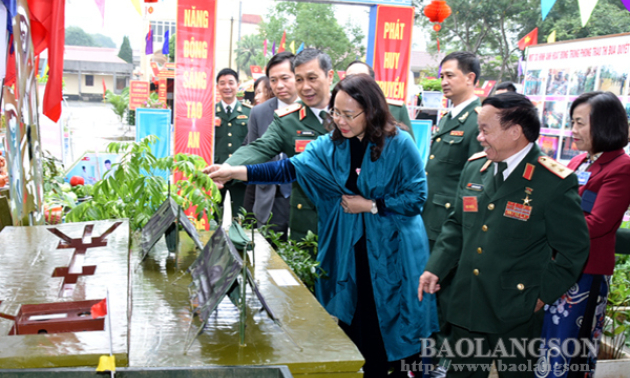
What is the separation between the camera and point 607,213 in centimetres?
219

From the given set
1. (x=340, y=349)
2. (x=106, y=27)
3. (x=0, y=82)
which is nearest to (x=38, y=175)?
(x=0, y=82)

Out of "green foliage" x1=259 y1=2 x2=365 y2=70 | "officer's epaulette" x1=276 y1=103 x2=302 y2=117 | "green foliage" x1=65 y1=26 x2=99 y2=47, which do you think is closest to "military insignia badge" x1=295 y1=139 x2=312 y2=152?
"officer's epaulette" x1=276 y1=103 x2=302 y2=117

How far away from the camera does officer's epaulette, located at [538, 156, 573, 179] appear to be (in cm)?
185

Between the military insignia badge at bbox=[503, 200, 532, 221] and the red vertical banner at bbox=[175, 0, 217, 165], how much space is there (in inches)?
149

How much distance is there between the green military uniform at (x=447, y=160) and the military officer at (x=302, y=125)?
763mm

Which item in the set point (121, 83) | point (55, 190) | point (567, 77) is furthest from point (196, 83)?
point (121, 83)

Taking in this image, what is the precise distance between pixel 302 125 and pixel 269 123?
3.52 feet

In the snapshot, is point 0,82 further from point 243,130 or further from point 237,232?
point 243,130

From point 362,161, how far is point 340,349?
0.99 meters

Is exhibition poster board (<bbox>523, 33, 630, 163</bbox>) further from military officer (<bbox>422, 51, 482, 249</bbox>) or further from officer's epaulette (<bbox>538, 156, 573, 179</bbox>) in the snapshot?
officer's epaulette (<bbox>538, 156, 573, 179</bbox>)

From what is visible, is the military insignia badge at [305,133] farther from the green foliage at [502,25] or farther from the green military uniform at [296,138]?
the green foliage at [502,25]

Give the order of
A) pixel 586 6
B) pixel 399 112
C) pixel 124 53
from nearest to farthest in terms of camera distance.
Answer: pixel 399 112 < pixel 586 6 < pixel 124 53

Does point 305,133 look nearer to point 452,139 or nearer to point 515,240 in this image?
point 452,139

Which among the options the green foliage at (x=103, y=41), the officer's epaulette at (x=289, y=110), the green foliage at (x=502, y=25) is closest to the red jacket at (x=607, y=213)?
the officer's epaulette at (x=289, y=110)
